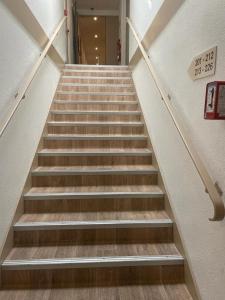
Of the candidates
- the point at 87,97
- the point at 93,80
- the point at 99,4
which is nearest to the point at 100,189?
the point at 87,97

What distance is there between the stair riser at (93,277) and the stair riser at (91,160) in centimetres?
117

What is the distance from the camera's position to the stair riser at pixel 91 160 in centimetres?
268

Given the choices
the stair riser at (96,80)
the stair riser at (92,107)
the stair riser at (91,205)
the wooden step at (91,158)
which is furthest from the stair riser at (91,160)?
the stair riser at (96,80)

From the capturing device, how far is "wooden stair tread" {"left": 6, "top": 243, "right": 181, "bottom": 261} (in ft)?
5.95

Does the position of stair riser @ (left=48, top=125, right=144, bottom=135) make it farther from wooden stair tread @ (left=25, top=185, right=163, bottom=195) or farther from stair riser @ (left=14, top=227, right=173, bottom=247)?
stair riser @ (left=14, top=227, right=173, bottom=247)

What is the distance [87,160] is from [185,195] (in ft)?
3.96

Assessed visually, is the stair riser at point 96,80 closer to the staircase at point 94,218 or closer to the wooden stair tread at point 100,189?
the staircase at point 94,218

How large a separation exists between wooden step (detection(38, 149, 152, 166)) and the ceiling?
21.4ft

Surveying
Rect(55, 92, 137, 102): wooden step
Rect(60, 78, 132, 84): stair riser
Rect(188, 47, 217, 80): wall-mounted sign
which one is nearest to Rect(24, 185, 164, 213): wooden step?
Rect(188, 47, 217, 80): wall-mounted sign

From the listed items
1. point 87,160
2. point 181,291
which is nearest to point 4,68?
point 87,160

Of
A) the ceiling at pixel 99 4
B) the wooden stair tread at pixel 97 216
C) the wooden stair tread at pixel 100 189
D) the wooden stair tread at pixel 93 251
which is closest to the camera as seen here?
the wooden stair tread at pixel 93 251

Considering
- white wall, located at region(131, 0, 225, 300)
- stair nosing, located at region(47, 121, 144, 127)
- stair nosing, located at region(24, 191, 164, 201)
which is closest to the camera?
white wall, located at region(131, 0, 225, 300)

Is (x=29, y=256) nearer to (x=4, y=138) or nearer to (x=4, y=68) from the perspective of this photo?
(x=4, y=138)

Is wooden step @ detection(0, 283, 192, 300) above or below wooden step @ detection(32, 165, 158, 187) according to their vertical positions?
below
